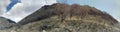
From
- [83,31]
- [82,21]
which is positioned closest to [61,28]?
[83,31]

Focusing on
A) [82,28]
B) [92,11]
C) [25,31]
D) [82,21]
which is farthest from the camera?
[92,11]

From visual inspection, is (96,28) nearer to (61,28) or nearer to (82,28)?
(82,28)

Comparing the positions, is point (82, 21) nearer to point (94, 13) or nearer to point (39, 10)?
point (94, 13)

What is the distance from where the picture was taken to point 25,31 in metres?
42.0

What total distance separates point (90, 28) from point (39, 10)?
43.5 metres

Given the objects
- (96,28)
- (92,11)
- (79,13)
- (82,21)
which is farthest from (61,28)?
(92,11)

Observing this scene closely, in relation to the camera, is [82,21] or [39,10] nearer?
[82,21]

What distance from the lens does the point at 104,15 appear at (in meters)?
69.4

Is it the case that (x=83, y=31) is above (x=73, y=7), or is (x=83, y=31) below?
below

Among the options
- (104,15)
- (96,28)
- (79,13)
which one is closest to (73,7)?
(79,13)

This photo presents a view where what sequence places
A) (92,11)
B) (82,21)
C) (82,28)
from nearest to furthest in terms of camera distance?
(82,28) < (82,21) < (92,11)

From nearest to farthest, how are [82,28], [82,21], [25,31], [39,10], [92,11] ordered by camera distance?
[25,31] → [82,28] → [82,21] → [92,11] → [39,10]

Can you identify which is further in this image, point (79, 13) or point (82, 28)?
point (79, 13)

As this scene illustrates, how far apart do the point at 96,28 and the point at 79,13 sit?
14357mm
